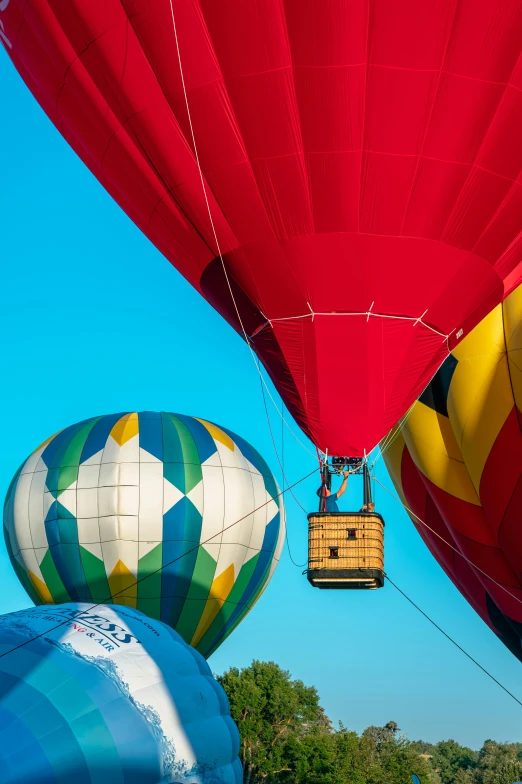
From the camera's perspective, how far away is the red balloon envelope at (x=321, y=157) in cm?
569

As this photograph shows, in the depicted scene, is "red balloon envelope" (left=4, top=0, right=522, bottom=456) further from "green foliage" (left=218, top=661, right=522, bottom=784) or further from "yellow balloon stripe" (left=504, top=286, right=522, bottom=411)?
"green foliage" (left=218, top=661, right=522, bottom=784)

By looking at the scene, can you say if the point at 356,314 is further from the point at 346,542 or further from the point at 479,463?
the point at 479,463

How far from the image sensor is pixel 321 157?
235 inches

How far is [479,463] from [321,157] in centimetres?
348

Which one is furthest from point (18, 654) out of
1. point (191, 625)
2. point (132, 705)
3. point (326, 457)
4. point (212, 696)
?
point (191, 625)

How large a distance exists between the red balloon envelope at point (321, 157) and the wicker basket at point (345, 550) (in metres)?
0.65

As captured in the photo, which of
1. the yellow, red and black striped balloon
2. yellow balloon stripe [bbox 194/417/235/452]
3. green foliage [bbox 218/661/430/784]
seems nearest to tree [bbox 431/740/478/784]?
green foliage [bbox 218/661/430/784]

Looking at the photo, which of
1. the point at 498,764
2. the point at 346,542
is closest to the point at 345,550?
the point at 346,542

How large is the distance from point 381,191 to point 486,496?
11.2ft

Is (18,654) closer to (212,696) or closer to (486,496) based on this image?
(212,696)

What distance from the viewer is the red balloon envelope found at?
5691 millimetres

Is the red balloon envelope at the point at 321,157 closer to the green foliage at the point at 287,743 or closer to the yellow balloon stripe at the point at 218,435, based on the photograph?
the yellow balloon stripe at the point at 218,435

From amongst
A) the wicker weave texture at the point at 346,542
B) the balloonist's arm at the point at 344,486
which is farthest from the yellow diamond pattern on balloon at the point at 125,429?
the wicker weave texture at the point at 346,542

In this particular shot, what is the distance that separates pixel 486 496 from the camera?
856 cm
